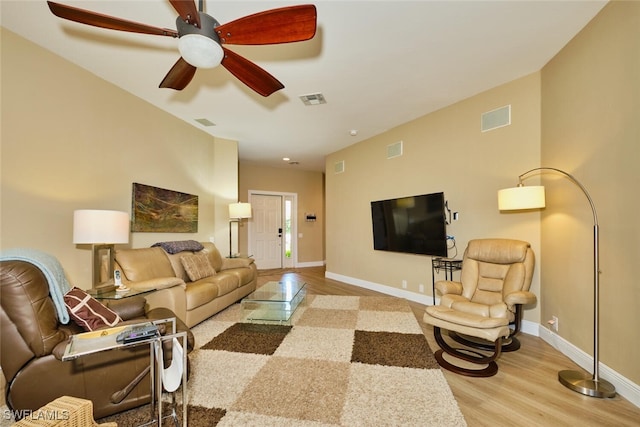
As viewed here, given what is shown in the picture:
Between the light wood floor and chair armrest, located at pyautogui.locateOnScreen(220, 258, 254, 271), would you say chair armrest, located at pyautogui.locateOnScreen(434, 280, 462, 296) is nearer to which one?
the light wood floor

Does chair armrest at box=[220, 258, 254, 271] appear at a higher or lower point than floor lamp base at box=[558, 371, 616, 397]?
higher

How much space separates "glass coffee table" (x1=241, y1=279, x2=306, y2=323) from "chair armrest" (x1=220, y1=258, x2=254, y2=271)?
2.78ft

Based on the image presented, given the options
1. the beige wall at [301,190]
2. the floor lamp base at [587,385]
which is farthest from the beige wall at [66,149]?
the floor lamp base at [587,385]

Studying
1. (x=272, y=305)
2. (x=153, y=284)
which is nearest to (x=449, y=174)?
(x=272, y=305)

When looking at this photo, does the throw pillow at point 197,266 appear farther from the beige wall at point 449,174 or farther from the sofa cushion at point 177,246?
the beige wall at point 449,174

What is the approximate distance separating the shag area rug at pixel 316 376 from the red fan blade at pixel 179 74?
2.31 m

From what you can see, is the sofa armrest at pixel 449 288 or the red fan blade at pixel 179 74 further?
the sofa armrest at pixel 449 288

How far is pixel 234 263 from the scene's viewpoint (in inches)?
177

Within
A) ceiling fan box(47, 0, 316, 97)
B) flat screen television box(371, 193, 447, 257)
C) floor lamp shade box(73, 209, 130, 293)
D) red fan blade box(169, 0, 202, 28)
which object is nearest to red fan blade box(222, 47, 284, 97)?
ceiling fan box(47, 0, 316, 97)

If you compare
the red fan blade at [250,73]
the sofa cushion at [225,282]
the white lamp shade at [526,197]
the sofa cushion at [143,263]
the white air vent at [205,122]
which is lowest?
the sofa cushion at [225,282]

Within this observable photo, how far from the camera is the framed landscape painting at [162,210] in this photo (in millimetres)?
3580

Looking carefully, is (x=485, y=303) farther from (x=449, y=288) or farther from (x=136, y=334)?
(x=136, y=334)

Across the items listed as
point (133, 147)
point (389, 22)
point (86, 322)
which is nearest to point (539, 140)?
point (389, 22)

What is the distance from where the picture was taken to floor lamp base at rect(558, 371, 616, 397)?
194cm
